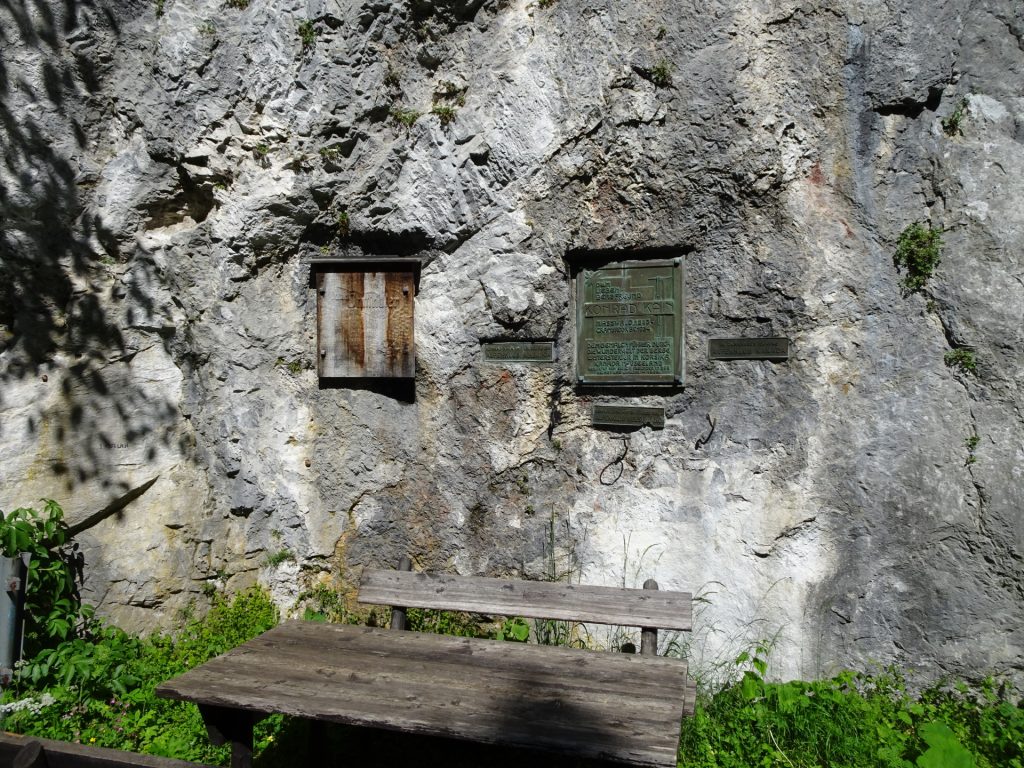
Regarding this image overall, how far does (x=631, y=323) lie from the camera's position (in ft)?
12.6

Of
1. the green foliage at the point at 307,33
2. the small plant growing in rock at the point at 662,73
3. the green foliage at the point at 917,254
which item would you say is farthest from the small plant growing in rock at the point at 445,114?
the green foliage at the point at 917,254

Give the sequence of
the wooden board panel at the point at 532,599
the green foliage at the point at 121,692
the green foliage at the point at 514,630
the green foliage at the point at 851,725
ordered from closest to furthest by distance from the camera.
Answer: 1. the green foliage at the point at 851,725
2. the wooden board panel at the point at 532,599
3. the green foliage at the point at 121,692
4. the green foliage at the point at 514,630

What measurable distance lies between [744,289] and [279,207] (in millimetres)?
2638

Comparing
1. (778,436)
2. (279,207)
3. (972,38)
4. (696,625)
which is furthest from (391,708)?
(972,38)

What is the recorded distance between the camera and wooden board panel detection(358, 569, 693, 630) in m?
3.11

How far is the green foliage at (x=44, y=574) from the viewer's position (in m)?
3.62

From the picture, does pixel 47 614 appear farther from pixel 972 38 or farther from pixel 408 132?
pixel 972 38

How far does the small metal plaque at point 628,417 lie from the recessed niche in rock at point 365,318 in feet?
3.60

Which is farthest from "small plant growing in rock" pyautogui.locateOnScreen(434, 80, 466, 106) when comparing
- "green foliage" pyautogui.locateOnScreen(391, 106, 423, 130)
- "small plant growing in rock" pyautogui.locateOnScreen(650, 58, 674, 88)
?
"small plant growing in rock" pyautogui.locateOnScreen(650, 58, 674, 88)

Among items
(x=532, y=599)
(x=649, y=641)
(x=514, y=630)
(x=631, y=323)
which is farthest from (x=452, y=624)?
(x=631, y=323)

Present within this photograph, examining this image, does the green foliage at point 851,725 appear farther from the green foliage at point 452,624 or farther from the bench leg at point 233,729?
the bench leg at point 233,729

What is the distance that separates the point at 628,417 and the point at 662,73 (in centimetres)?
180

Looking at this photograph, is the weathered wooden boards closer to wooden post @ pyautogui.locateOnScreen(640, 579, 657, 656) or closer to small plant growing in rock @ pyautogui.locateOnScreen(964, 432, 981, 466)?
wooden post @ pyautogui.locateOnScreen(640, 579, 657, 656)

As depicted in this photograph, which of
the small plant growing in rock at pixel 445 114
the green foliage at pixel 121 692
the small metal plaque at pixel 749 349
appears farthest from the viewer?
the small plant growing in rock at pixel 445 114
